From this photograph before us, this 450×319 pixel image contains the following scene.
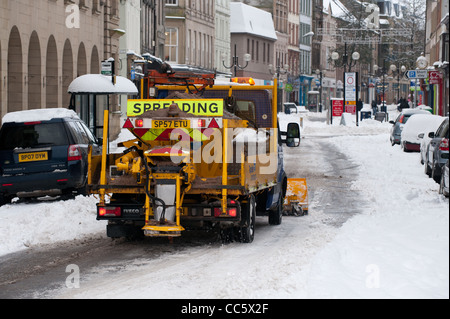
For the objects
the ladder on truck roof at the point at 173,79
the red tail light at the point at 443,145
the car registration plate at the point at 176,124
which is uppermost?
the ladder on truck roof at the point at 173,79

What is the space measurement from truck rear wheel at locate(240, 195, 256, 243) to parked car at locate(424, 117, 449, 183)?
820cm

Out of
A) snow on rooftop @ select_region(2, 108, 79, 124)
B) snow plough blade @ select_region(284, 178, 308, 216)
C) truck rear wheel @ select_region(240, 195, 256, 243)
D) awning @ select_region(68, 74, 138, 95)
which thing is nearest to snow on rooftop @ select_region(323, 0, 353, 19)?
awning @ select_region(68, 74, 138, 95)

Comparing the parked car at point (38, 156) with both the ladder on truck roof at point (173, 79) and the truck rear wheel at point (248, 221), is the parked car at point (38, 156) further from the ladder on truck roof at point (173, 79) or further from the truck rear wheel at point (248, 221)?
the truck rear wheel at point (248, 221)

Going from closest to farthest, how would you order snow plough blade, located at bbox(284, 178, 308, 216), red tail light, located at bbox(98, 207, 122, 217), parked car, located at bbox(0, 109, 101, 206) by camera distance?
red tail light, located at bbox(98, 207, 122, 217) < snow plough blade, located at bbox(284, 178, 308, 216) < parked car, located at bbox(0, 109, 101, 206)

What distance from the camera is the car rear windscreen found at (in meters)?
18.8

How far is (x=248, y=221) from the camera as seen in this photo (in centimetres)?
1355

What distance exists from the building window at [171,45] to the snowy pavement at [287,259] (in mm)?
61866

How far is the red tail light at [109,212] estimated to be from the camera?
13.1m

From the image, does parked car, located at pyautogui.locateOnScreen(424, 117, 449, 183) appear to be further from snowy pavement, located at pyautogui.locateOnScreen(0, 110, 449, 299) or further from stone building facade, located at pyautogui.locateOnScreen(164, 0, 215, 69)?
stone building facade, located at pyautogui.locateOnScreen(164, 0, 215, 69)

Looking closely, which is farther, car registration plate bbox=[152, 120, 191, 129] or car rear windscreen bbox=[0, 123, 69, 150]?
car rear windscreen bbox=[0, 123, 69, 150]

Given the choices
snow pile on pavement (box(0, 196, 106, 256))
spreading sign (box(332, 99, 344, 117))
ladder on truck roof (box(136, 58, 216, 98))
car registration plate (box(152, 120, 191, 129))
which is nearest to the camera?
car registration plate (box(152, 120, 191, 129))

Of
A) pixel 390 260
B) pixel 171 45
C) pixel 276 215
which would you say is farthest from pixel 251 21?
pixel 390 260

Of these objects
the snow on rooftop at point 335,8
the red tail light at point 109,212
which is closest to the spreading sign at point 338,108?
the red tail light at point 109,212
